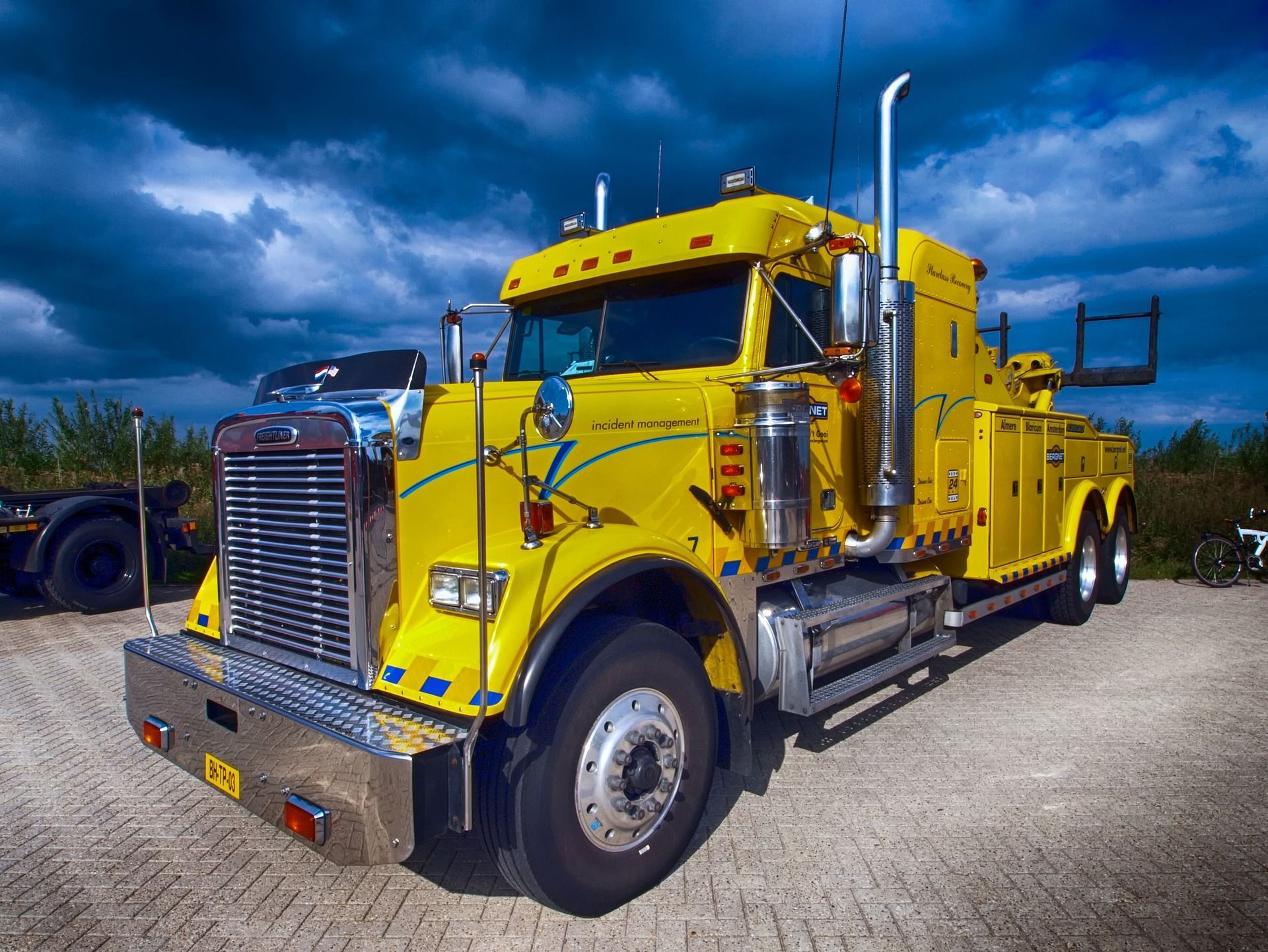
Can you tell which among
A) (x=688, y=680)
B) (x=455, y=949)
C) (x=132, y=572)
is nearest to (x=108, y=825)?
→ (x=455, y=949)

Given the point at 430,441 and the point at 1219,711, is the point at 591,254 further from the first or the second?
the point at 1219,711

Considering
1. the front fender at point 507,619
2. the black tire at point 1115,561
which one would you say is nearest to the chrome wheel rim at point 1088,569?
the black tire at point 1115,561

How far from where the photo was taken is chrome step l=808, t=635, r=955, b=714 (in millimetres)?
3943

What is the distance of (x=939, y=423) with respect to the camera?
5.10 metres

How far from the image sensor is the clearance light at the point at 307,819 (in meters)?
2.51

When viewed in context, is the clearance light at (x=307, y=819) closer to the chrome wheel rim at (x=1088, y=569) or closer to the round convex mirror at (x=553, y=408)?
the round convex mirror at (x=553, y=408)

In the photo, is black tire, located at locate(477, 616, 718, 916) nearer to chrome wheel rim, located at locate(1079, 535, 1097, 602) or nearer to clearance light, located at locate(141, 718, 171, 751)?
clearance light, located at locate(141, 718, 171, 751)

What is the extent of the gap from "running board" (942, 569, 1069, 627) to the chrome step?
0.13m

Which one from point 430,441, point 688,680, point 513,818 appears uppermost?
point 430,441

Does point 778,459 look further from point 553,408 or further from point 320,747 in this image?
point 320,747

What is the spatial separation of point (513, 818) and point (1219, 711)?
16.1 ft

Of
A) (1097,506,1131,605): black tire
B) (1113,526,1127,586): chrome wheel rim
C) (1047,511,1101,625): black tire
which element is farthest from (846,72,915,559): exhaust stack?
→ (1113,526,1127,586): chrome wheel rim

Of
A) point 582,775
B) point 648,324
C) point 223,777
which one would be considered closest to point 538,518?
point 582,775

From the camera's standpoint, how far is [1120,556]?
8617 millimetres
